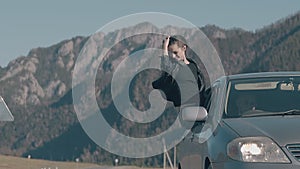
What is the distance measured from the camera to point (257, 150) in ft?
20.0

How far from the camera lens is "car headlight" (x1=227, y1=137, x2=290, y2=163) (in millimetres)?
6035

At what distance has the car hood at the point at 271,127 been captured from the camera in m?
6.12

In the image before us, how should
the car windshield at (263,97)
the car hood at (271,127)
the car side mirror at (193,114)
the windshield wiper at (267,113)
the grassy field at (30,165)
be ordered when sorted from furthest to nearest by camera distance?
the grassy field at (30,165)
the car side mirror at (193,114)
the car windshield at (263,97)
the windshield wiper at (267,113)
the car hood at (271,127)

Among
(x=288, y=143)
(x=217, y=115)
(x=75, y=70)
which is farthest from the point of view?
(x=75, y=70)

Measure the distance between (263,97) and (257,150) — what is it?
153cm

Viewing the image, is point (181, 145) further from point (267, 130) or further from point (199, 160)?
point (267, 130)

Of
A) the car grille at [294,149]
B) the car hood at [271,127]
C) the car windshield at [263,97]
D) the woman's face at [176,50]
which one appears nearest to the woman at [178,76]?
the woman's face at [176,50]

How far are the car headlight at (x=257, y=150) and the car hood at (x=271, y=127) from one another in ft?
0.24

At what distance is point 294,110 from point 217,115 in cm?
80

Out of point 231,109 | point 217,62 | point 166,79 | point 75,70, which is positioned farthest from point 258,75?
point 75,70

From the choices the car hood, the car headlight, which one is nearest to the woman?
the car hood

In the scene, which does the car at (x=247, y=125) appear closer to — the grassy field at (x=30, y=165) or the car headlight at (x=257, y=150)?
the car headlight at (x=257, y=150)

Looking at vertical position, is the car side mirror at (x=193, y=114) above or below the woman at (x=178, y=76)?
below

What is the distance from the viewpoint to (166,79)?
9.53m
